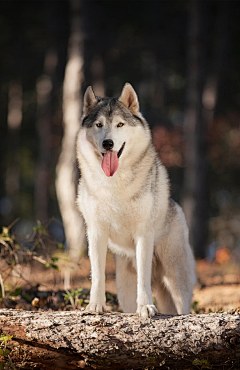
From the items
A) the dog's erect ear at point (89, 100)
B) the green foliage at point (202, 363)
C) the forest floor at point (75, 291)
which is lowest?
the forest floor at point (75, 291)

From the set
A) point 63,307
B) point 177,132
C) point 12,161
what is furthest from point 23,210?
point 63,307

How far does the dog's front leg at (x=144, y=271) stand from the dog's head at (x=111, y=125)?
689mm

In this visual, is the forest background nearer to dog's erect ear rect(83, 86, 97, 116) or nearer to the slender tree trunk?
the slender tree trunk

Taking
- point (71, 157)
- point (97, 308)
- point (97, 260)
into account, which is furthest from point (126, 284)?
point (71, 157)

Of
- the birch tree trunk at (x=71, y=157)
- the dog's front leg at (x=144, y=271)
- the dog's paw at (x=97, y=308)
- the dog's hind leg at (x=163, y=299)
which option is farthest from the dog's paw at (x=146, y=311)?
the birch tree trunk at (x=71, y=157)

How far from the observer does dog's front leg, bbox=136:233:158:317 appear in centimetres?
389

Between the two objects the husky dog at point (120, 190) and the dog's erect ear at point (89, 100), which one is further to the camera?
the dog's erect ear at point (89, 100)

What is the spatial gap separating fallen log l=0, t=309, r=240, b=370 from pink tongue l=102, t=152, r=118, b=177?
4.12ft

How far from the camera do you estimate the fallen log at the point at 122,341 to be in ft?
10.8

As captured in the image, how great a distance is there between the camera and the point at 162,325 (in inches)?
136

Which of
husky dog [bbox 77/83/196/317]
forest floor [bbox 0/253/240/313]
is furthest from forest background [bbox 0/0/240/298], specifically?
husky dog [bbox 77/83/196/317]

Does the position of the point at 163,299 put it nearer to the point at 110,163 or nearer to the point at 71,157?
the point at 110,163

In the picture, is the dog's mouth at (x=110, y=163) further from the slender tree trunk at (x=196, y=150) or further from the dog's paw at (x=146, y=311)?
the slender tree trunk at (x=196, y=150)

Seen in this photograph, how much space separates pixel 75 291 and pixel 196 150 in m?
9.80
